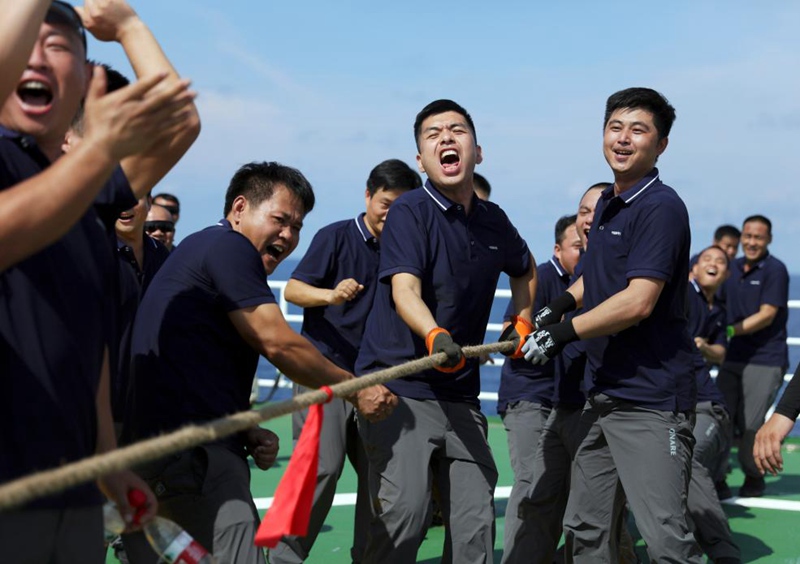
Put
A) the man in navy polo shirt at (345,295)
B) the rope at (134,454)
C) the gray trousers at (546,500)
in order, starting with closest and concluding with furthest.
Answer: the rope at (134,454), the gray trousers at (546,500), the man in navy polo shirt at (345,295)

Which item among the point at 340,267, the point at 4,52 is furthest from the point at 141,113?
the point at 340,267

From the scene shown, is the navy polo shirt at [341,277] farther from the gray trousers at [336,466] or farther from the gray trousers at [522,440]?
the gray trousers at [522,440]

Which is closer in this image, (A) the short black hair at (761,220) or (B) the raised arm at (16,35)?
(B) the raised arm at (16,35)

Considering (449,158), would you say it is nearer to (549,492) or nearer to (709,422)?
(549,492)

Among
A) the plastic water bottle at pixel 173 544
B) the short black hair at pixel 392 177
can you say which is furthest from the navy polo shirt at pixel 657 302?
the plastic water bottle at pixel 173 544

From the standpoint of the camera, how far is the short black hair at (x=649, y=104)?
5152 millimetres

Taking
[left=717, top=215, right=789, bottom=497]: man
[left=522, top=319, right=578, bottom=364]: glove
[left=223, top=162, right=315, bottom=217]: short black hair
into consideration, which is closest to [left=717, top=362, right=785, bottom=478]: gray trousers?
[left=717, top=215, right=789, bottom=497]: man

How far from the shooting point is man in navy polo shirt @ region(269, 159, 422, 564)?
20.2 ft

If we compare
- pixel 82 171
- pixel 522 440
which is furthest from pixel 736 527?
pixel 82 171

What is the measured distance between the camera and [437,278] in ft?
16.3

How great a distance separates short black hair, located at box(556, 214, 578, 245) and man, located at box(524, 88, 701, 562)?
6.26 ft

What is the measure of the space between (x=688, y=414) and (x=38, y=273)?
10.9ft

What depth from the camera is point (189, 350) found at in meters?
3.82

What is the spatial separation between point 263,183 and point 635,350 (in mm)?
1817
